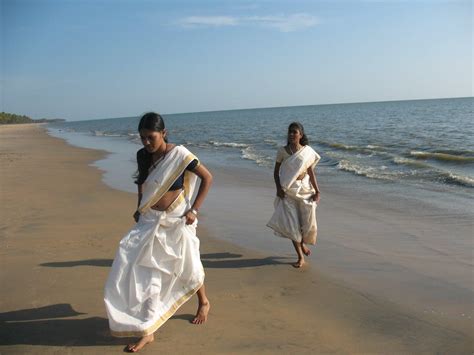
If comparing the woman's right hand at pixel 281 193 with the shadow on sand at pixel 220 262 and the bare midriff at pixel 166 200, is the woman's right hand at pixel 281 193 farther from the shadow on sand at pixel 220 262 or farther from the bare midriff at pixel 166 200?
the bare midriff at pixel 166 200

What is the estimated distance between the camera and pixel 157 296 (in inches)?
130

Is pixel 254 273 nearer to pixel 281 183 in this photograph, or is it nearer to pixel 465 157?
pixel 281 183

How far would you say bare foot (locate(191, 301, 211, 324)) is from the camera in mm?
3676

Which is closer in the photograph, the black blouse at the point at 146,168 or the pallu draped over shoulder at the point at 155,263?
the pallu draped over shoulder at the point at 155,263

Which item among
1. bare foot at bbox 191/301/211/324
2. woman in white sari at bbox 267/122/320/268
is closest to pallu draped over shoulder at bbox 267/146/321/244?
woman in white sari at bbox 267/122/320/268

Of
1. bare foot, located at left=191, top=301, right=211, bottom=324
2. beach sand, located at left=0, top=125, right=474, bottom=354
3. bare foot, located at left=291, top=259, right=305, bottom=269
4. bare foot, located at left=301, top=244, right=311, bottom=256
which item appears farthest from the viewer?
bare foot, located at left=301, top=244, right=311, bottom=256

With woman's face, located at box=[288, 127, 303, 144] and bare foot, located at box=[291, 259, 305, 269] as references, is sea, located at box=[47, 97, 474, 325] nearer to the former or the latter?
bare foot, located at box=[291, 259, 305, 269]

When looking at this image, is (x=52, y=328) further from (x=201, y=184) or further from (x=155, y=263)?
(x=201, y=184)

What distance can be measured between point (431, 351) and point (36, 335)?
3.08m

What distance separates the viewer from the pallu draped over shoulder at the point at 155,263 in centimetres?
324

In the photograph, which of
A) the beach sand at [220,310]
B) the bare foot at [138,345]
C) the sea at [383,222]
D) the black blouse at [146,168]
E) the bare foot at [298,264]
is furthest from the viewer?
the bare foot at [298,264]

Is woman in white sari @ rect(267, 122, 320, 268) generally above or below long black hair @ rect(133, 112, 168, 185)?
below

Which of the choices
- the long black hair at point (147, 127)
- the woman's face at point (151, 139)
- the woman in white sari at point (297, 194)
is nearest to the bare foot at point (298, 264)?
the woman in white sari at point (297, 194)

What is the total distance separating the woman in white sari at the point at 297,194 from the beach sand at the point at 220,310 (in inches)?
14.2
